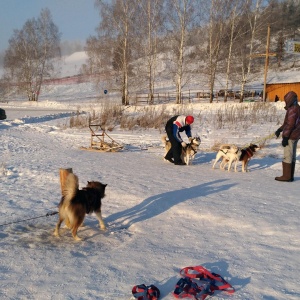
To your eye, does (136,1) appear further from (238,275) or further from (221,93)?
(238,275)

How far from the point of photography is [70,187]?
360 centimetres

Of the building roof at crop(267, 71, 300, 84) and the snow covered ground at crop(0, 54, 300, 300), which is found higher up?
the building roof at crop(267, 71, 300, 84)

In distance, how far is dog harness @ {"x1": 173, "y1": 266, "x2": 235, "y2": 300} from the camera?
2562 millimetres

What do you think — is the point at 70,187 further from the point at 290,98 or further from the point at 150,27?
the point at 150,27

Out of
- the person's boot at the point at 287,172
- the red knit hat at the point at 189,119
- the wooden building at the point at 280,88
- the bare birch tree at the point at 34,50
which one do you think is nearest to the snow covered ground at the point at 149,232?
the person's boot at the point at 287,172

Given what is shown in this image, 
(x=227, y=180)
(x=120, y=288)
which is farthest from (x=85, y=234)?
(x=227, y=180)

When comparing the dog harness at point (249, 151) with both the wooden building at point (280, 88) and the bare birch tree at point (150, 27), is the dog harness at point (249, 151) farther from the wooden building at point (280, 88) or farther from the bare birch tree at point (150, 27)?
the wooden building at point (280, 88)

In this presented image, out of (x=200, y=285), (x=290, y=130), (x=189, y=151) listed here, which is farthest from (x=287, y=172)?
(x=200, y=285)

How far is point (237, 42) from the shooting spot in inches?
1095

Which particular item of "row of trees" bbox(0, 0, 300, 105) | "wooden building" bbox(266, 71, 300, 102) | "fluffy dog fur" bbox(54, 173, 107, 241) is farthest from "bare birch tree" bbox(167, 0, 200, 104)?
"fluffy dog fur" bbox(54, 173, 107, 241)

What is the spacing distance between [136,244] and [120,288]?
3.13 feet

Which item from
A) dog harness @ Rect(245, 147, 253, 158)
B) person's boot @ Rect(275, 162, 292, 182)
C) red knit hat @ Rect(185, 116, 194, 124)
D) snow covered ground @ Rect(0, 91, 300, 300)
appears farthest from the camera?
red knit hat @ Rect(185, 116, 194, 124)

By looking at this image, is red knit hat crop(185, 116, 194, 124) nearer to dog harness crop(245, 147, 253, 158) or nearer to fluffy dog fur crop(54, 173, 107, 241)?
dog harness crop(245, 147, 253, 158)

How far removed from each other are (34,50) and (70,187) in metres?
36.8
